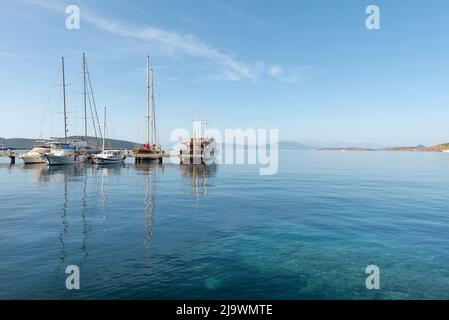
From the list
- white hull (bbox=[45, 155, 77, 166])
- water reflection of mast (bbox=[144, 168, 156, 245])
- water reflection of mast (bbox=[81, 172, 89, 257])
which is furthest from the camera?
white hull (bbox=[45, 155, 77, 166])

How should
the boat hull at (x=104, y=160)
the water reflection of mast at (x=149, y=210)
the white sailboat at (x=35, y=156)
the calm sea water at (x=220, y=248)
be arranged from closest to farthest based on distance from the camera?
the calm sea water at (x=220, y=248), the water reflection of mast at (x=149, y=210), the white sailboat at (x=35, y=156), the boat hull at (x=104, y=160)

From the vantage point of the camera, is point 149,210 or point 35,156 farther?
point 35,156

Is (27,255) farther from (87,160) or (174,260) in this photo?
(87,160)

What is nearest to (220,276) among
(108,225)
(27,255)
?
(27,255)

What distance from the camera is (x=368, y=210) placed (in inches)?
1121

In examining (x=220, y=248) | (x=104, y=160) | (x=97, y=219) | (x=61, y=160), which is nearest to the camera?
(x=220, y=248)

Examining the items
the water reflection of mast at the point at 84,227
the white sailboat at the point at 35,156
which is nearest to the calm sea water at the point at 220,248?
the water reflection of mast at the point at 84,227

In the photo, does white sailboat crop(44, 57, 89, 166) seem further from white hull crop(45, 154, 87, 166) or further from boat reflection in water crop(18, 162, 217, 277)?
boat reflection in water crop(18, 162, 217, 277)

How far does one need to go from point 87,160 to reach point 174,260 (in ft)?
327

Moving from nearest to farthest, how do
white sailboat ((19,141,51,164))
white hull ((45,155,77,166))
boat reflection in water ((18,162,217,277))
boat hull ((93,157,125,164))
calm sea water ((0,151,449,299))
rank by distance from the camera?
calm sea water ((0,151,449,299)), boat reflection in water ((18,162,217,277)), white hull ((45,155,77,166)), white sailboat ((19,141,51,164)), boat hull ((93,157,125,164))

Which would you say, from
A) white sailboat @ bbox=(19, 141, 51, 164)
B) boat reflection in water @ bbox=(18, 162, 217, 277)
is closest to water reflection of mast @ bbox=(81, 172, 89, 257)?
boat reflection in water @ bbox=(18, 162, 217, 277)

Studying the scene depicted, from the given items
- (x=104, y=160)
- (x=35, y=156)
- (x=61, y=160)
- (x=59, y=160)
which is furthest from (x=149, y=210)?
(x=35, y=156)

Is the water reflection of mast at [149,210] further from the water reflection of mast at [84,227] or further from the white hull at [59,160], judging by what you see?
the white hull at [59,160]

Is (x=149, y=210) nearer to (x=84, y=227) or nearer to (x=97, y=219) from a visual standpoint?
(x=97, y=219)
